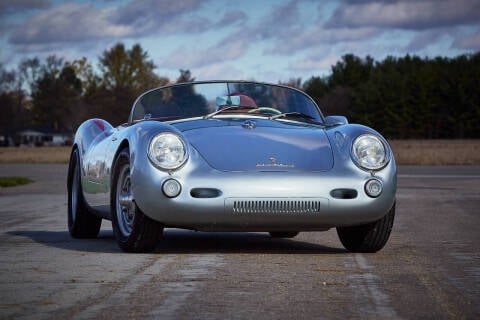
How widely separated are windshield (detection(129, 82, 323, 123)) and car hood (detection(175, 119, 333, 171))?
2.14ft

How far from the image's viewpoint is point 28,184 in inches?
936

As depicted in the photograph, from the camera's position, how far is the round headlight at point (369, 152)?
7.77 m

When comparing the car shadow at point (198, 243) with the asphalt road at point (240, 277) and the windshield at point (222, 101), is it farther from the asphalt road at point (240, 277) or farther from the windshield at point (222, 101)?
the windshield at point (222, 101)

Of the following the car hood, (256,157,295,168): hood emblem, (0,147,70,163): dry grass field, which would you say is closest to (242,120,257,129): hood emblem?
the car hood

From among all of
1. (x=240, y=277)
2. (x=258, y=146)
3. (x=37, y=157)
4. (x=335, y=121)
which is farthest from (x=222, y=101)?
(x=37, y=157)

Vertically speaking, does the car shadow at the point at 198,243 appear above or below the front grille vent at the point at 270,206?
below

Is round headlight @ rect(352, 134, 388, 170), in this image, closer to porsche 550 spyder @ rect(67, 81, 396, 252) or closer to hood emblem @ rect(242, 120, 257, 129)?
porsche 550 spyder @ rect(67, 81, 396, 252)

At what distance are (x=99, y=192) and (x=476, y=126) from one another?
116 metres

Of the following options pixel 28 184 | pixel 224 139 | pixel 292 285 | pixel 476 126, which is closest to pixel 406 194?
pixel 28 184

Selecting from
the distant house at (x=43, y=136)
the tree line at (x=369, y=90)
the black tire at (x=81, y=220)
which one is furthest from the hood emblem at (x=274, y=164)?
the distant house at (x=43, y=136)

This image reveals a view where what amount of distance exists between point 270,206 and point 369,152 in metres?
0.93

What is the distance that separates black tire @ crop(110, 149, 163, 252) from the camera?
7.67 m

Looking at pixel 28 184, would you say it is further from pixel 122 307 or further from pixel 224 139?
pixel 122 307

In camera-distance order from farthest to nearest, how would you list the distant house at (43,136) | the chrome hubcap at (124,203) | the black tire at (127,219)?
the distant house at (43,136)
the chrome hubcap at (124,203)
the black tire at (127,219)
